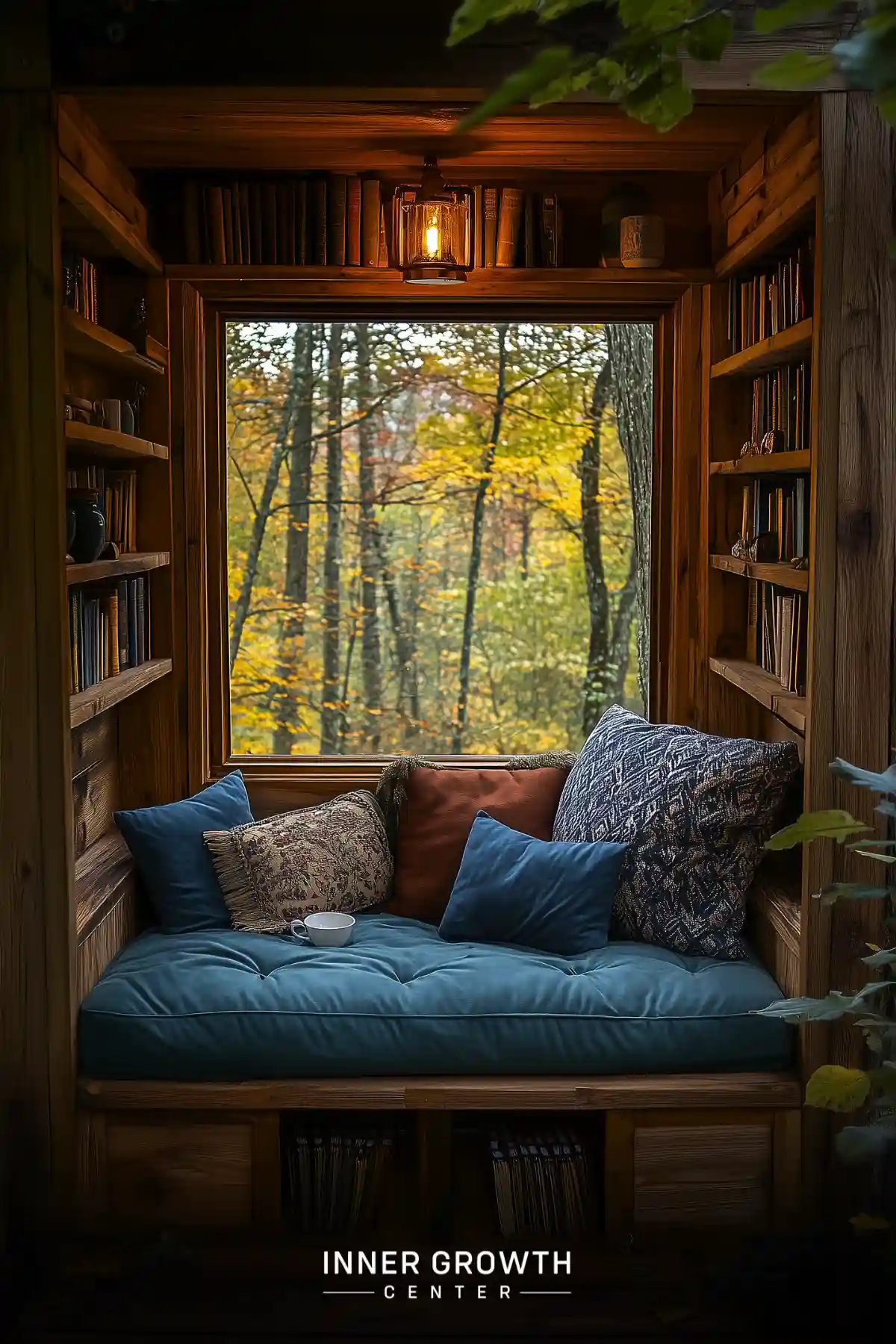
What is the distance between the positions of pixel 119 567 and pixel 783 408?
1.56 meters

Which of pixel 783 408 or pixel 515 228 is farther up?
pixel 515 228

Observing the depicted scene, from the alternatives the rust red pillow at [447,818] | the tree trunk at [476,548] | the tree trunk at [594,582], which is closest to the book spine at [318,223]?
the rust red pillow at [447,818]

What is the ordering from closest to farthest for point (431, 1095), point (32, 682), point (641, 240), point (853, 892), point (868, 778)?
1. point (868, 778)
2. point (853, 892)
3. point (32, 682)
4. point (431, 1095)
5. point (641, 240)

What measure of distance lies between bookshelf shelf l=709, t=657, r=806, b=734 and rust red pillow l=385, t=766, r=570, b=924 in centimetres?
50

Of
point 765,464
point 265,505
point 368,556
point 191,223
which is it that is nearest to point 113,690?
point 191,223

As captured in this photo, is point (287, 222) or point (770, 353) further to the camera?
point (287, 222)

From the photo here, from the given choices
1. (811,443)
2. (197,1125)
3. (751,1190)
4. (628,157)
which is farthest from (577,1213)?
(628,157)

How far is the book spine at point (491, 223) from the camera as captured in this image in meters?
3.49

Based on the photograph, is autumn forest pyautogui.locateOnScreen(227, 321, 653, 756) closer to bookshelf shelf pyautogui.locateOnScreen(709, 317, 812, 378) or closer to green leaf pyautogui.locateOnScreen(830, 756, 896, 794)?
bookshelf shelf pyautogui.locateOnScreen(709, 317, 812, 378)

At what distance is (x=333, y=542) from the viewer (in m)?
6.17

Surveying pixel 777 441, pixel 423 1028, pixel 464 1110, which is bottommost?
pixel 464 1110

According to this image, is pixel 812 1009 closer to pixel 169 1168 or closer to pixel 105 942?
pixel 169 1168

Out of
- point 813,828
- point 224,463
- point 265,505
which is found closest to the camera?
point 813,828

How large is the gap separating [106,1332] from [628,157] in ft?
9.18
